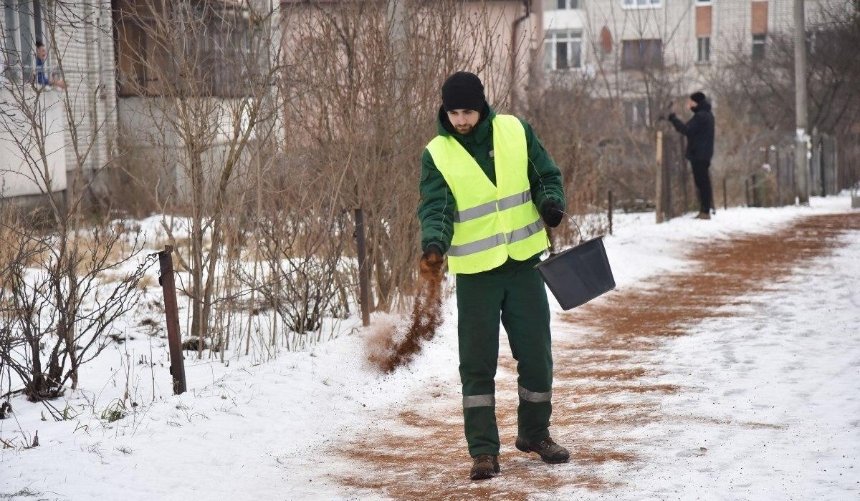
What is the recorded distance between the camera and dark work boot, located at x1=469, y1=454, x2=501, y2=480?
5781mm

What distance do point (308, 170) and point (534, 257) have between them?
3904 mm

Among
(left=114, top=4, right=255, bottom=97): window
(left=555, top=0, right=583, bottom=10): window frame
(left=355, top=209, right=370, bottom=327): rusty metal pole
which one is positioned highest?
(left=555, top=0, right=583, bottom=10): window frame

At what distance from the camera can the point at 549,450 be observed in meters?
5.99

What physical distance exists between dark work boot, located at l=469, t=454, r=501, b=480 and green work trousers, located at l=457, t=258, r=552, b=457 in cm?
14

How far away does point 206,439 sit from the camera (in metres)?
6.50

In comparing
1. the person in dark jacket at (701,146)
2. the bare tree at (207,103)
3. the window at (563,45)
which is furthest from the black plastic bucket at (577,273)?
the window at (563,45)

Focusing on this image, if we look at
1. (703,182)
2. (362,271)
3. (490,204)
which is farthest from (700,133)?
(490,204)

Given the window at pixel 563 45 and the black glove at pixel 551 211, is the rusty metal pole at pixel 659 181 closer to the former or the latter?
the black glove at pixel 551 211

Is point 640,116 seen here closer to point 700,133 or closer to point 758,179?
point 758,179

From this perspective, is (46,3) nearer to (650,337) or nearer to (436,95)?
(436,95)

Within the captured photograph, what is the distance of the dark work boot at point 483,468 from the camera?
19.0 feet

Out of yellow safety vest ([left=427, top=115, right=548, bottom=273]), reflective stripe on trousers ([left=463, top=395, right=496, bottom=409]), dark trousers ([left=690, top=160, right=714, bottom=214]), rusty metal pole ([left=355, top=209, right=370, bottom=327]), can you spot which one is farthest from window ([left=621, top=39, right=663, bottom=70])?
reflective stripe on trousers ([left=463, top=395, right=496, bottom=409])

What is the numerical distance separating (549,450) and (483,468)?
39cm

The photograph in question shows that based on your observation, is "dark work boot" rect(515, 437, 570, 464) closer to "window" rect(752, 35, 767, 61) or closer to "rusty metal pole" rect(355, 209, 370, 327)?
"rusty metal pole" rect(355, 209, 370, 327)
